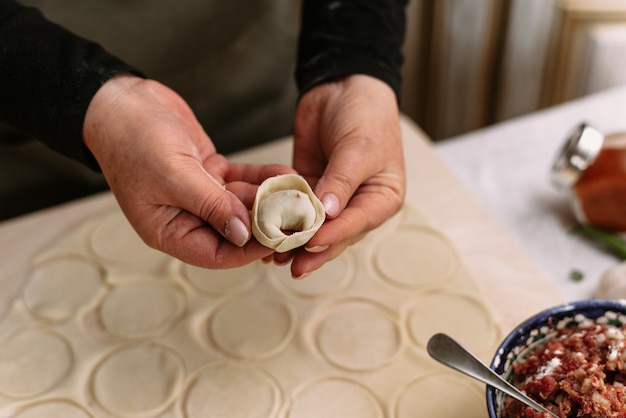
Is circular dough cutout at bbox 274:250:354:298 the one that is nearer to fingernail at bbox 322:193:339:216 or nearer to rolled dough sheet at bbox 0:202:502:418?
rolled dough sheet at bbox 0:202:502:418

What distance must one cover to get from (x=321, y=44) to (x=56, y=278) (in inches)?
23.8

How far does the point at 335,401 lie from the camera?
0.92 metres

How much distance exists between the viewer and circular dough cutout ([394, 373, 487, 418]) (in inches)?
35.2

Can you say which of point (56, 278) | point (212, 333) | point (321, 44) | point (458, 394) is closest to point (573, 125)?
point (321, 44)

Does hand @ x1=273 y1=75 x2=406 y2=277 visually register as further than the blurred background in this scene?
No

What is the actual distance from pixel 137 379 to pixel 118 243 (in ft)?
0.99

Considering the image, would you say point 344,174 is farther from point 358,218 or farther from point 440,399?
point 440,399

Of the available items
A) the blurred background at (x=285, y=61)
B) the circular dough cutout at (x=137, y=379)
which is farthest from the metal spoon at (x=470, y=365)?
the blurred background at (x=285, y=61)

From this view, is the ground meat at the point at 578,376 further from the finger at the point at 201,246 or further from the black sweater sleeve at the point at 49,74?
the black sweater sleeve at the point at 49,74

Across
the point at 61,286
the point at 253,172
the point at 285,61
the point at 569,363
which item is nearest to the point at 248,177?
the point at 253,172

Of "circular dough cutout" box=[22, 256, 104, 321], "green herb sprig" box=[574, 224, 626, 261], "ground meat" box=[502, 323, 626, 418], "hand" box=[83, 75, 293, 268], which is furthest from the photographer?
"green herb sprig" box=[574, 224, 626, 261]

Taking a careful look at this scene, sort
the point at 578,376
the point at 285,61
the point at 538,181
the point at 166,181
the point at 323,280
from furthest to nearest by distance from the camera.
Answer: the point at 285,61 < the point at 538,181 < the point at 323,280 < the point at 166,181 < the point at 578,376

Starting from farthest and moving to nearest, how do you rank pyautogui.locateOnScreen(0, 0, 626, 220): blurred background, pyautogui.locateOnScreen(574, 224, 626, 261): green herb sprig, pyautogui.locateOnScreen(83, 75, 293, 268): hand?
pyautogui.locateOnScreen(0, 0, 626, 220): blurred background, pyautogui.locateOnScreen(574, 224, 626, 261): green herb sprig, pyautogui.locateOnScreen(83, 75, 293, 268): hand

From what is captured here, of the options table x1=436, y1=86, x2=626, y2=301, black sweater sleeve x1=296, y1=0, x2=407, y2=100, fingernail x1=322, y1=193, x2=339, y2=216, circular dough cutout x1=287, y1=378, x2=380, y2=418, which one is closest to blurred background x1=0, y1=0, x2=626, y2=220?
black sweater sleeve x1=296, y1=0, x2=407, y2=100
